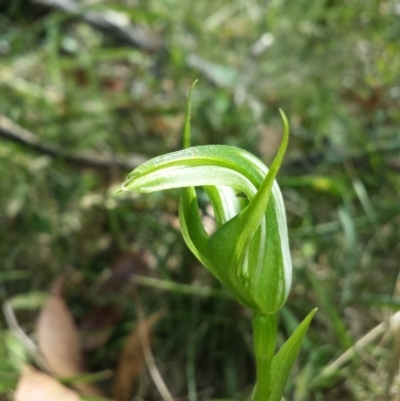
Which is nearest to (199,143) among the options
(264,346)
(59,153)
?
(59,153)

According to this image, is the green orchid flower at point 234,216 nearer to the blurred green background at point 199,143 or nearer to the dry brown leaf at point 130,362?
the blurred green background at point 199,143

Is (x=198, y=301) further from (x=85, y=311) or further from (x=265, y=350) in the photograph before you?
(x=265, y=350)

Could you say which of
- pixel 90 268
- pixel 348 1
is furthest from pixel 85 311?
pixel 348 1

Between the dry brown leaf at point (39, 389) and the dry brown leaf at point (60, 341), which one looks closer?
the dry brown leaf at point (39, 389)

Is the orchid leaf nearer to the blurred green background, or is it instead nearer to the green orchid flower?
the green orchid flower

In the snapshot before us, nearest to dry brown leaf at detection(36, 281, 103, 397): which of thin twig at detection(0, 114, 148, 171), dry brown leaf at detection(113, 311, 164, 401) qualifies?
dry brown leaf at detection(113, 311, 164, 401)

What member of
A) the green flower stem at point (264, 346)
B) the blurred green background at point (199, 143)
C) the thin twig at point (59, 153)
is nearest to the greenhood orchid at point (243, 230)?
the green flower stem at point (264, 346)

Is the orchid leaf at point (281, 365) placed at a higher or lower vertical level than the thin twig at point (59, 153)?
lower
